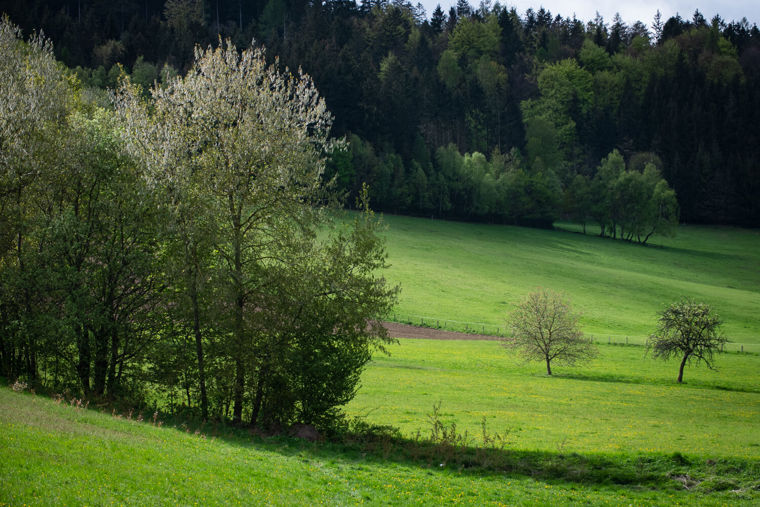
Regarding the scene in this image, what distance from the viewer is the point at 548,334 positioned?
159 feet

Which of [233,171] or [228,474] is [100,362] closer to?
[233,171]

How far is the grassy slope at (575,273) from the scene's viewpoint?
6838 centimetres

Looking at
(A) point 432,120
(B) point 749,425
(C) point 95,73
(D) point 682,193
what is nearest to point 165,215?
(B) point 749,425

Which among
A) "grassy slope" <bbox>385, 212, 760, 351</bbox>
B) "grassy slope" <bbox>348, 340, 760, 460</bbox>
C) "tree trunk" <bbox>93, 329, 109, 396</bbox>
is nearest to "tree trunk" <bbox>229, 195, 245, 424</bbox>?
"tree trunk" <bbox>93, 329, 109, 396</bbox>

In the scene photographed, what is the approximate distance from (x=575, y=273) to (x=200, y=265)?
76327mm

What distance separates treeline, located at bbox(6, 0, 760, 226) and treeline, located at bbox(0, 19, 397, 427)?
86.1 meters

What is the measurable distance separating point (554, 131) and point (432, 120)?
33.7m

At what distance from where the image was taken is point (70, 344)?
23031 mm

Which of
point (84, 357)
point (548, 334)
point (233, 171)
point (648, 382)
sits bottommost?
point (648, 382)

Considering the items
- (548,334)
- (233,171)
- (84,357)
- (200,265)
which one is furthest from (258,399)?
(548,334)

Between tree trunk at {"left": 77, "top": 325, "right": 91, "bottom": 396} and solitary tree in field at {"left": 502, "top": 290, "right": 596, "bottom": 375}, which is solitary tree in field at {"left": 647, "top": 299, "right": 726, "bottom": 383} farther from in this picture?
tree trunk at {"left": 77, "top": 325, "right": 91, "bottom": 396}

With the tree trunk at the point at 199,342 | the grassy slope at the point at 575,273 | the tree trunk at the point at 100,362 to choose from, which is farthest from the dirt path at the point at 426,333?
the tree trunk at the point at 100,362

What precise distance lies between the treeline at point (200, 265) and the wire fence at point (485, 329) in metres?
37.8

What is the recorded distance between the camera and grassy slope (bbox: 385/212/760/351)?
68.4 m
